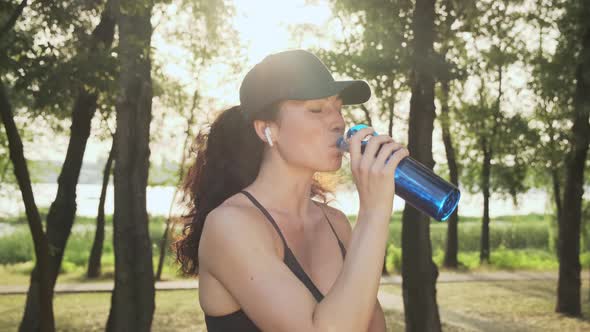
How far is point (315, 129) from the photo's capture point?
218 centimetres

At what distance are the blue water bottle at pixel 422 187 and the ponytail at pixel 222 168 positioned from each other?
42 cm

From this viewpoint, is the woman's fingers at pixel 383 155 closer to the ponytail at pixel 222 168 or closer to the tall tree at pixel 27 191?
the ponytail at pixel 222 168

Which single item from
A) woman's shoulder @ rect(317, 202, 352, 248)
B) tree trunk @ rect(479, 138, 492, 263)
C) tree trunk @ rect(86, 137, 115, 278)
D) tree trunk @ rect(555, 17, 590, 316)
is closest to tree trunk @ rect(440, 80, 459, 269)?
tree trunk @ rect(479, 138, 492, 263)

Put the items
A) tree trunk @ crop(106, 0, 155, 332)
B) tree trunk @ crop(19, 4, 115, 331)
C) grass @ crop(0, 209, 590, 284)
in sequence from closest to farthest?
tree trunk @ crop(106, 0, 155, 332) < tree trunk @ crop(19, 4, 115, 331) < grass @ crop(0, 209, 590, 284)

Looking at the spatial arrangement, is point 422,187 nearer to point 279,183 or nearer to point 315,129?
point 315,129

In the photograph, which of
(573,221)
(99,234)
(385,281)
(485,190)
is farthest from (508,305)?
(99,234)

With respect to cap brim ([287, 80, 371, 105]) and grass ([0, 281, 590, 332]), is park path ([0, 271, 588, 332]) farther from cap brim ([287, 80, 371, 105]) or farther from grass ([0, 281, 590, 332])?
cap brim ([287, 80, 371, 105])

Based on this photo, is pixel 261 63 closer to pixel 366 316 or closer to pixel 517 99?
pixel 366 316

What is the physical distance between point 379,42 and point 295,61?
8.88 meters

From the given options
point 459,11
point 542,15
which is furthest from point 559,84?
point 459,11

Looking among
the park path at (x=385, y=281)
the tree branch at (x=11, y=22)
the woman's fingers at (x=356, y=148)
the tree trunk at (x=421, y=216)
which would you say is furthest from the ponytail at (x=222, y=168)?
the park path at (x=385, y=281)

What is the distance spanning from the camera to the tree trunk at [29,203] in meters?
6.95

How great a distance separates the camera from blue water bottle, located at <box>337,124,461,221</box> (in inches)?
83.5

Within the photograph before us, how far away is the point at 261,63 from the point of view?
2211 millimetres
